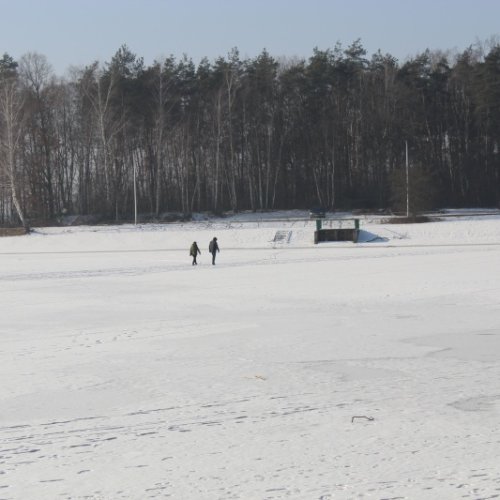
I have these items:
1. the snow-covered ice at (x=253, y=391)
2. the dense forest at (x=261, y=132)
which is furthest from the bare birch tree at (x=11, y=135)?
the snow-covered ice at (x=253, y=391)

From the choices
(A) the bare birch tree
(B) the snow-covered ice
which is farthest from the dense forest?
(B) the snow-covered ice

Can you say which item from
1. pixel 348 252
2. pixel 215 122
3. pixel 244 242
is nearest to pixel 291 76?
pixel 215 122

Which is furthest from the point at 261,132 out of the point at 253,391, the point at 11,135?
the point at 253,391

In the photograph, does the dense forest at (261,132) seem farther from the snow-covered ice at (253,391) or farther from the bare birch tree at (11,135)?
the snow-covered ice at (253,391)

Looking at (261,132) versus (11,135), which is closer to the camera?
(11,135)

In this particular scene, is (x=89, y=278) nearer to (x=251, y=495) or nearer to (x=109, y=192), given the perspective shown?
(x=251, y=495)

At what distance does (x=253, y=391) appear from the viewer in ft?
35.6

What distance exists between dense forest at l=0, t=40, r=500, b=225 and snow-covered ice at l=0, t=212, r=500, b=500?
5109 centimetres

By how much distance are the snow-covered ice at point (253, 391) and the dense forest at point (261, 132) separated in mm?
51092

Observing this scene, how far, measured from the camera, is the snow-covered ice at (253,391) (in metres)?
7.43

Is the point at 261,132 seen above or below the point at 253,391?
above

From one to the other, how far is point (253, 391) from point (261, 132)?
236 feet

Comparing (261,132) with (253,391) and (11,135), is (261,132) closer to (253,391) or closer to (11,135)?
→ (11,135)

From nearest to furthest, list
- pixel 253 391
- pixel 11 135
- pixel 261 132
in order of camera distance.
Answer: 1. pixel 253 391
2. pixel 11 135
3. pixel 261 132
